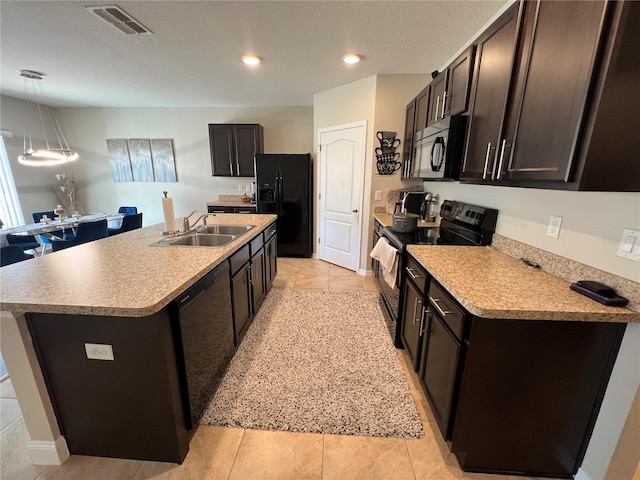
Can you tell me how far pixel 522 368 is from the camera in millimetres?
1131

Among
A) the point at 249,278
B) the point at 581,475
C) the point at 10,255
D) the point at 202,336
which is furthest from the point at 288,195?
the point at 581,475

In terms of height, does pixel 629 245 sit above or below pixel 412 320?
above

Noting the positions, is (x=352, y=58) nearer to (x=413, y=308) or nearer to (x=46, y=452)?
(x=413, y=308)

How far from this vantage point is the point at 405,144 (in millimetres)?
3205

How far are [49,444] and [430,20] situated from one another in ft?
11.7

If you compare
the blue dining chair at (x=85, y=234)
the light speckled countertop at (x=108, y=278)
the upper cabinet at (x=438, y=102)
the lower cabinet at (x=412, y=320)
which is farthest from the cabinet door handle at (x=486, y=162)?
the blue dining chair at (x=85, y=234)

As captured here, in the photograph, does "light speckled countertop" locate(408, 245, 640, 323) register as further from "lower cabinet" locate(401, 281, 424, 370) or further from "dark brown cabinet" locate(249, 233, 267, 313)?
"dark brown cabinet" locate(249, 233, 267, 313)

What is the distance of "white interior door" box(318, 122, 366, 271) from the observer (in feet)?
11.9

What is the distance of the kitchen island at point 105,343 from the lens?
1.08m

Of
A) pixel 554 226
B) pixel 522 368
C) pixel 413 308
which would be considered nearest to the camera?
pixel 522 368

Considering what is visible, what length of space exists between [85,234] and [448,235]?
4068 millimetres

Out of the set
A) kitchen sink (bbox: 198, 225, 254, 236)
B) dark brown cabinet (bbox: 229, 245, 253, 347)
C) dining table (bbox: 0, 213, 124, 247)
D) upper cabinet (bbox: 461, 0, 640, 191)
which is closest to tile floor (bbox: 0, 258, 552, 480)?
dark brown cabinet (bbox: 229, 245, 253, 347)

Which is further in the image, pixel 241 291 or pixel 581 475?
pixel 241 291

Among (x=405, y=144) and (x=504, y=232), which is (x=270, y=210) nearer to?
(x=405, y=144)
